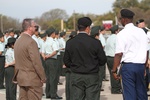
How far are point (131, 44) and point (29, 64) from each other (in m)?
1.78

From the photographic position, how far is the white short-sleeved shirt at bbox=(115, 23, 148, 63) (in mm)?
6180

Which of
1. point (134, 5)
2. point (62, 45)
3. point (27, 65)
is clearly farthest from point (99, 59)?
point (134, 5)

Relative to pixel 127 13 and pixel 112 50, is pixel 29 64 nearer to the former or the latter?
pixel 127 13

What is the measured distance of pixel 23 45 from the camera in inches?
248

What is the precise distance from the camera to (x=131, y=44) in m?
6.19

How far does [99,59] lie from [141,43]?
2.62ft

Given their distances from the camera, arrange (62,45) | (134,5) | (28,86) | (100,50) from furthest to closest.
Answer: (134,5) < (62,45) < (28,86) < (100,50)

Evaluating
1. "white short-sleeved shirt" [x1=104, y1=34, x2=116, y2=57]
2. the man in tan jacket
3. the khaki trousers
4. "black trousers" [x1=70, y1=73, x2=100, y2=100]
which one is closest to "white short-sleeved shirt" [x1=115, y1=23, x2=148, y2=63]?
"black trousers" [x1=70, y1=73, x2=100, y2=100]

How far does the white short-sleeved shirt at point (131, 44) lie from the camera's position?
243 inches

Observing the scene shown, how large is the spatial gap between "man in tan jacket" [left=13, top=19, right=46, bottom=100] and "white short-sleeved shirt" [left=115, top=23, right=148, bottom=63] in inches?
54.8

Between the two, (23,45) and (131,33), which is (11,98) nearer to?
(23,45)

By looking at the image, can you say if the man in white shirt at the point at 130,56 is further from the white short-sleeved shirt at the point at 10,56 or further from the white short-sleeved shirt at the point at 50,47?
the white short-sleeved shirt at the point at 50,47

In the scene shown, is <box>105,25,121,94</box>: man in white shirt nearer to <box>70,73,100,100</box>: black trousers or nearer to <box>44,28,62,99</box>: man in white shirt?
<box>44,28,62,99</box>: man in white shirt

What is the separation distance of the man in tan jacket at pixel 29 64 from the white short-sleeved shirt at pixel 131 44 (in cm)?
139
